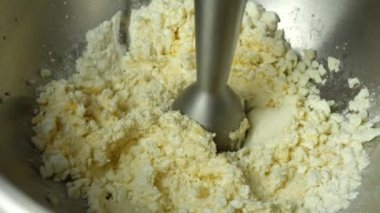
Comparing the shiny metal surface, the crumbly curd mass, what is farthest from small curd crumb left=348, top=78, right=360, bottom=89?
the shiny metal surface

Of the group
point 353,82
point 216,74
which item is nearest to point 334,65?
point 353,82

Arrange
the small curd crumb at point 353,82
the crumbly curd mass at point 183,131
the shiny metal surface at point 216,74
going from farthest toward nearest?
the small curd crumb at point 353,82 < the crumbly curd mass at point 183,131 < the shiny metal surface at point 216,74

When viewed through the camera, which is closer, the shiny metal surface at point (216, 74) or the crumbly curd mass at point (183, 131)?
the shiny metal surface at point (216, 74)

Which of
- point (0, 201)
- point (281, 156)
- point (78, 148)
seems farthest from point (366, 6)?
point (0, 201)

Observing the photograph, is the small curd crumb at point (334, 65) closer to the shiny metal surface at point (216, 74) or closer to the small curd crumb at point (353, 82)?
the small curd crumb at point (353, 82)

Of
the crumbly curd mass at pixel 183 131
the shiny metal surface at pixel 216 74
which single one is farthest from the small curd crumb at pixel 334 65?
the shiny metal surface at pixel 216 74
